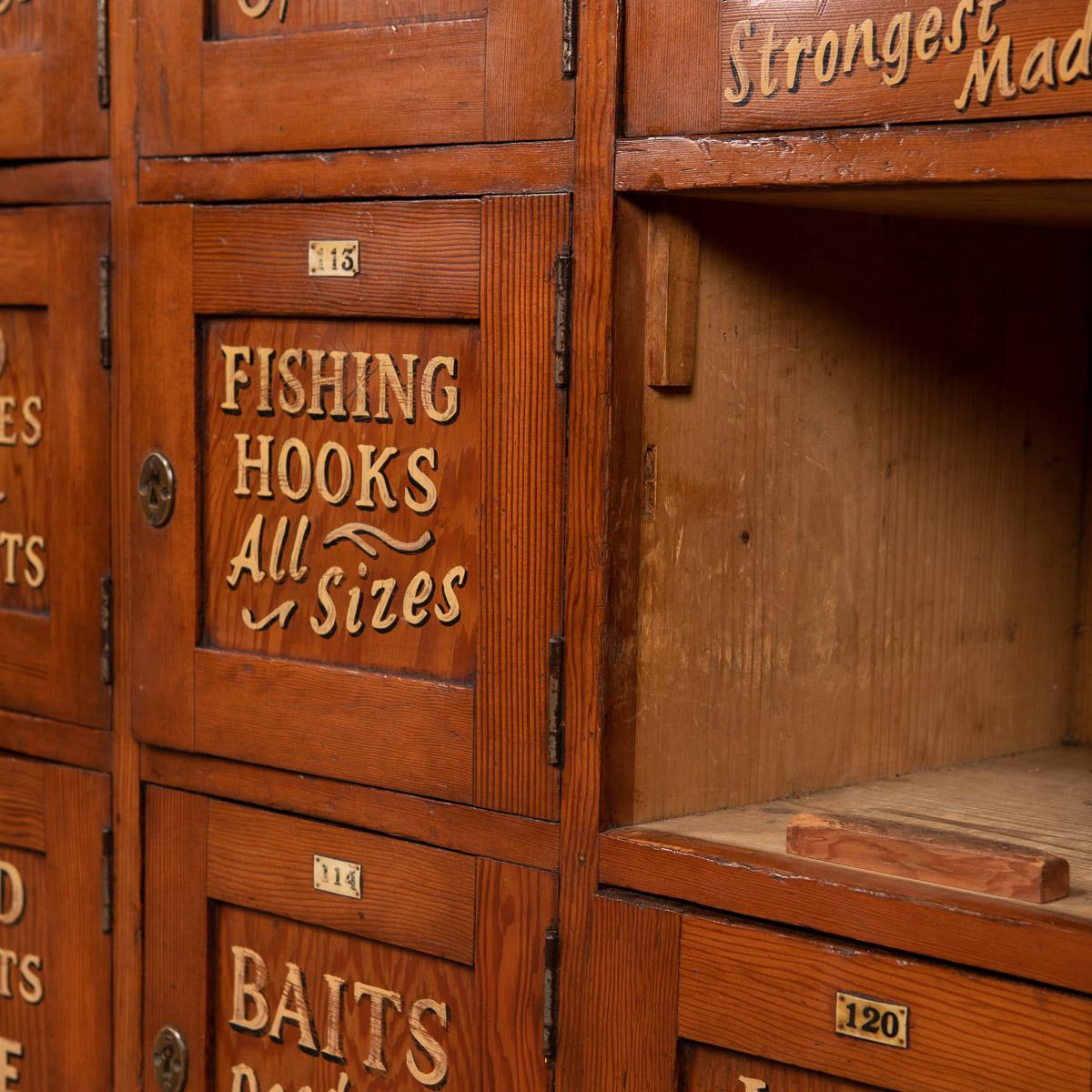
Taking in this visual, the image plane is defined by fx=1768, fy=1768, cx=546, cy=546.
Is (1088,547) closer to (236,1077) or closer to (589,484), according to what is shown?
(589,484)

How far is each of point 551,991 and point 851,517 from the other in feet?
1.69

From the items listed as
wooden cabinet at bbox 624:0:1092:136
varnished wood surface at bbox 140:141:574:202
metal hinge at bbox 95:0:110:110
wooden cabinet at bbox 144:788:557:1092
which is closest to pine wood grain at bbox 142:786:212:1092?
wooden cabinet at bbox 144:788:557:1092

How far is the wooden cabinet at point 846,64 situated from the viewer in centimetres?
125

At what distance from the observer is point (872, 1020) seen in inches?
53.1

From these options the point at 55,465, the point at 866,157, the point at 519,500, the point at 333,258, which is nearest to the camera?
the point at 866,157

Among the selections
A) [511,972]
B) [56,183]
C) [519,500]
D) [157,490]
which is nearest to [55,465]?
[157,490]

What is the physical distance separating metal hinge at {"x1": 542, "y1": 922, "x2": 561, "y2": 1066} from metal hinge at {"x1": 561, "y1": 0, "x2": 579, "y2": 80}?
0.73m

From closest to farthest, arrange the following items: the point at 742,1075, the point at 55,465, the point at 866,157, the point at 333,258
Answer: the point at 866,157 < the point at 742,1075 < the point at 333,258 < the point at 55,465

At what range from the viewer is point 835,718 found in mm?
1674

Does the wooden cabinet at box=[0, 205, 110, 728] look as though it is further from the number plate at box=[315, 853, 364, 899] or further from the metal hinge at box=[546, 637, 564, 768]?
the metal hinge at box=[546, 637, 564, 768]

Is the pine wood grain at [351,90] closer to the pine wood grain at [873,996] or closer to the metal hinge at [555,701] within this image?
the metal hinge at [555,701]

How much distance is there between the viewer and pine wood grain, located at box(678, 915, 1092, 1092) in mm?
1265

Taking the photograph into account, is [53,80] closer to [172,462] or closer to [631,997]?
[172,462]

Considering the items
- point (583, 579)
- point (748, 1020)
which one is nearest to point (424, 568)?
point (583, 579)
